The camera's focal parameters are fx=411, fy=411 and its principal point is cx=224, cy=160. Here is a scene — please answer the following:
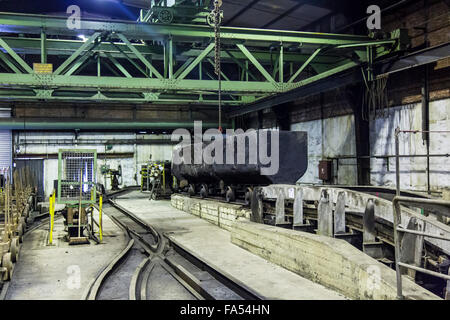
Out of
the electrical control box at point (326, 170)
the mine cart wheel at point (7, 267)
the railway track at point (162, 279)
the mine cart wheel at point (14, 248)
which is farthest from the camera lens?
the electrical control box at point (326, 170)

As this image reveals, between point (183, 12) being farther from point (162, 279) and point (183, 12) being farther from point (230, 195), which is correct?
point (162, 279)

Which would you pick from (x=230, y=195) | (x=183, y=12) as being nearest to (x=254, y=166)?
(x=230, y=195)

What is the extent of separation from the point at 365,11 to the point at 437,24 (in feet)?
11.9

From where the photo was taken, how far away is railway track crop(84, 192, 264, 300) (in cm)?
600

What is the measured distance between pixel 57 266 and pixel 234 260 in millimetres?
3331

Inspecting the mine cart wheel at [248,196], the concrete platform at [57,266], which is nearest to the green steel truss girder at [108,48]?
the mine cart wheel at [248,196]

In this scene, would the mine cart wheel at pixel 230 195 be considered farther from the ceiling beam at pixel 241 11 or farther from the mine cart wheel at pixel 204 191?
the ceiling beam at pixel 241 11

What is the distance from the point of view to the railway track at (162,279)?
6004mm

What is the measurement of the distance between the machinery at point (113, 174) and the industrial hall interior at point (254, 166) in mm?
2734

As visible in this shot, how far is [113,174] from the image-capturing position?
23422 millimetres

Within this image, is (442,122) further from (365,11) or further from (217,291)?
(217,291)

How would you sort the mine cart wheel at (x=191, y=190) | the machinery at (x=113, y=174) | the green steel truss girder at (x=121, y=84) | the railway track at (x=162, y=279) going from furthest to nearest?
the machinery at (x=113, y=174) < the mine cart wheel at (x=191, y=190) < the green steel truss girder at (x=121, y=84) < the railway track at (x=162, y=279)

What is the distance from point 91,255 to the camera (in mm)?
8664
